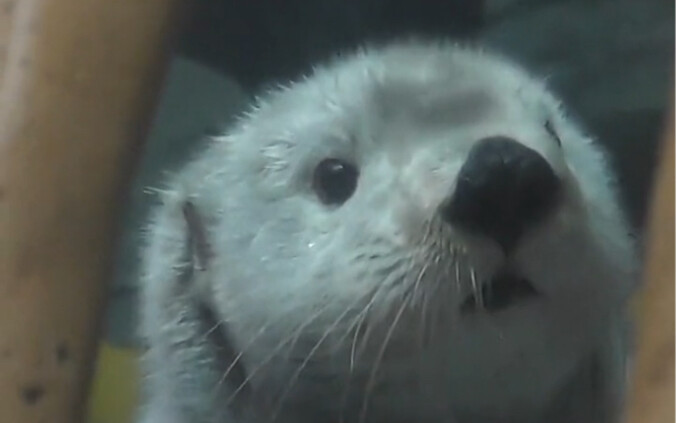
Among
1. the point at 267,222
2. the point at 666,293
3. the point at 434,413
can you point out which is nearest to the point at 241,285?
the point at 267,222

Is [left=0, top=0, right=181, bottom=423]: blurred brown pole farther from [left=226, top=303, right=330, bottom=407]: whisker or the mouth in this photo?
the mouth

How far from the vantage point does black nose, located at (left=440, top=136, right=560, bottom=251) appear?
1.78 ft

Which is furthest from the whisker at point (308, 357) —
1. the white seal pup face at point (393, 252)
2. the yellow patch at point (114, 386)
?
the yellow patch at point (114, 386)

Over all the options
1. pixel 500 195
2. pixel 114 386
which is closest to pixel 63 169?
pixel 114 386

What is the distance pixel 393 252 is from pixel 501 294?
65 millimetres

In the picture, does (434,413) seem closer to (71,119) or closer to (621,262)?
(621,262)

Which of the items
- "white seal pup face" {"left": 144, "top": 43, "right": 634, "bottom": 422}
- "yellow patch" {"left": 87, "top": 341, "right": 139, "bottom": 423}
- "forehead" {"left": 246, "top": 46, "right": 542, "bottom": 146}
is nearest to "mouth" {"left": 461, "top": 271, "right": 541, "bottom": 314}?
"white seal pup face" {"left": 144, "top": 43, "right": 634, "bottom": 422}

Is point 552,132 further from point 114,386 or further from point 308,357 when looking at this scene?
point 114,386

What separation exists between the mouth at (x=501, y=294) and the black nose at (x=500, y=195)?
2 cm

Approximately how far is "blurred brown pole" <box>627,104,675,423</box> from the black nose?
69mm

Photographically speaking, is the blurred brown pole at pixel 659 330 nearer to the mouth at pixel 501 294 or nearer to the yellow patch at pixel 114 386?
the mouth at pixel 501 294

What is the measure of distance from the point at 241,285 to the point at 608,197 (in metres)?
0.25

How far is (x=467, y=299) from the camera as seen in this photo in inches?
22.7

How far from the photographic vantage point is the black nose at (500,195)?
54cm
